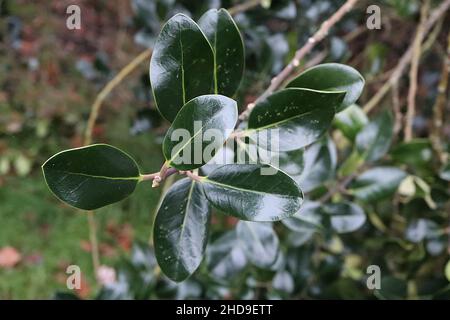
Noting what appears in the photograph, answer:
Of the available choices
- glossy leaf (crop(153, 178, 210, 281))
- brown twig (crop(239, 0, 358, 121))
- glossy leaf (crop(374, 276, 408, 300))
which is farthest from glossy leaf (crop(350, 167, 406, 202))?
glossy leaf (crop(153, 178, 210, 281))

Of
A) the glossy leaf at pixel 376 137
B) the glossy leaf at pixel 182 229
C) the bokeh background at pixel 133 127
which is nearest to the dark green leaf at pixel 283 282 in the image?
the bokeh background at pixel 133 127

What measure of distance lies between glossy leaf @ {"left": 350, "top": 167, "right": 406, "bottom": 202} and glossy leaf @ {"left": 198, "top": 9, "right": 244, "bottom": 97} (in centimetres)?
36

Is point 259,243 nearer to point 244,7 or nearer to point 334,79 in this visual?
point 334,79

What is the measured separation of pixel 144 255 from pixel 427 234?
521 mm

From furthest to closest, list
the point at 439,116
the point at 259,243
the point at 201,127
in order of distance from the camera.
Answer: the point at 439,116, the point at 259,243, the point at 201,127

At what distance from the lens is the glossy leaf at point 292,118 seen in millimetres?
521

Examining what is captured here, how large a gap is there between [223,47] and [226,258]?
0.40m

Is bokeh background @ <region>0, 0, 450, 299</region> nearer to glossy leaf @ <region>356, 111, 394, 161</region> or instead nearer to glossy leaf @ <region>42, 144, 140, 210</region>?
glossy leaf @ <region>356, 111, 394, 161</region>

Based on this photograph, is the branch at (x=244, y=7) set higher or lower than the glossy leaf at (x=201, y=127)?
higher

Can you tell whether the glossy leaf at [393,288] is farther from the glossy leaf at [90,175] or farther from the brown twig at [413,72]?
the glossy leaf at [90,175]

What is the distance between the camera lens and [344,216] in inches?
31.9

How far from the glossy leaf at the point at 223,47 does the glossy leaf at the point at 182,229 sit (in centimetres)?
13

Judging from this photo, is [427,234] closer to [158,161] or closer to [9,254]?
[158,161]

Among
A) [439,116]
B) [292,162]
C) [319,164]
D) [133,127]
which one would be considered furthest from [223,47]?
[439,116]
